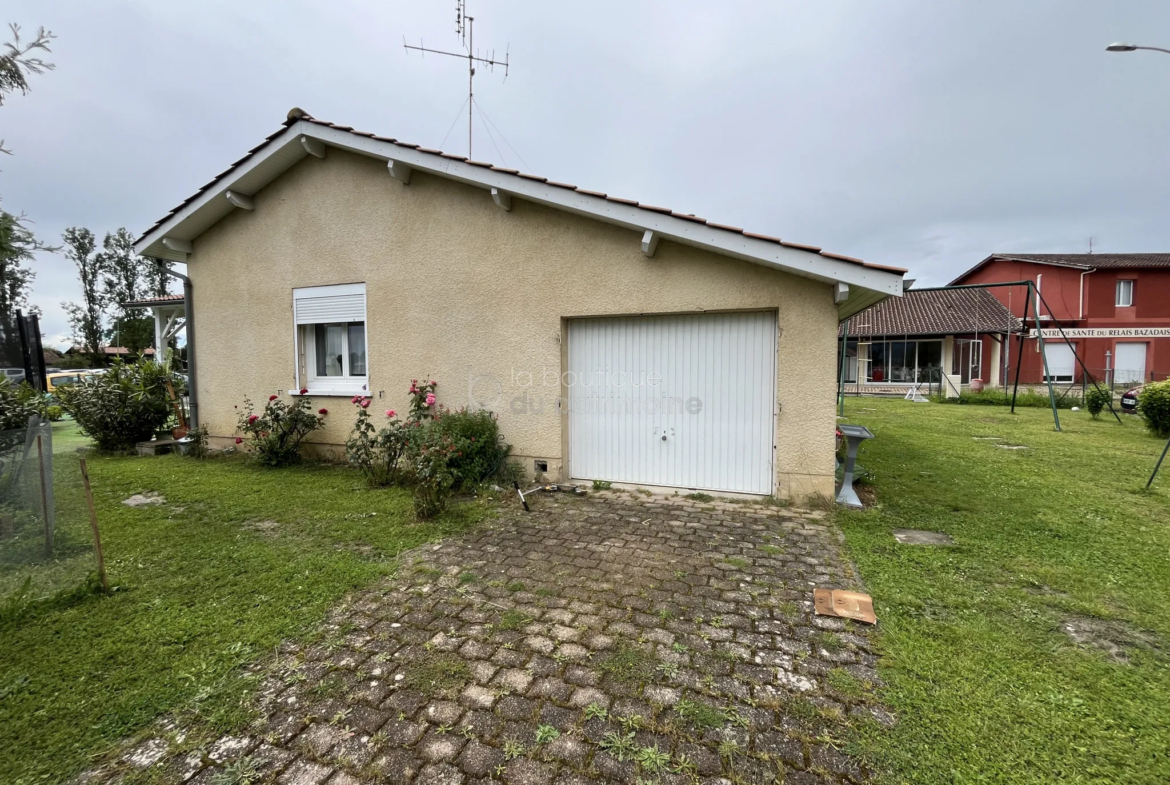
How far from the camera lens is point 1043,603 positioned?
322 centimetres

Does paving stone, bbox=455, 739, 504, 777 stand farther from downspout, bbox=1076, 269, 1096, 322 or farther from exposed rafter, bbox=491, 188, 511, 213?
downspout, bbox=1076, 269, 1096, 322

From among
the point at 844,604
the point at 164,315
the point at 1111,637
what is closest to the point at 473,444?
the point at 844,604

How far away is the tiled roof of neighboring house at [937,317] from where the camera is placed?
21.8m

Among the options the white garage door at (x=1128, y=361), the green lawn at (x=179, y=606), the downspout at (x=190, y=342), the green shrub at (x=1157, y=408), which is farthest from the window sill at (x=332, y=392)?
the white garage door at (x=1128, y=361)

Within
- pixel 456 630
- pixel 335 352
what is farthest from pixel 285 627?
pixel 335 352

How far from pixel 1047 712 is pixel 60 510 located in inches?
255

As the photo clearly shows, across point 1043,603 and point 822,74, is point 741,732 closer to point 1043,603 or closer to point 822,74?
point 1043,603

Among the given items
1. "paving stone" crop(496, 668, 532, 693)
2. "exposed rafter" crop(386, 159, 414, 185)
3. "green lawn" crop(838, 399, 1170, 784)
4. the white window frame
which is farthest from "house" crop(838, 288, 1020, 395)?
"paving stone" crop(496, 668, 532, 693)

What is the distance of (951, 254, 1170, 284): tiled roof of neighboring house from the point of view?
24.9 metres

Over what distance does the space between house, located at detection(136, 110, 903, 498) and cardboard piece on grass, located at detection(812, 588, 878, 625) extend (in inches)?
83.6

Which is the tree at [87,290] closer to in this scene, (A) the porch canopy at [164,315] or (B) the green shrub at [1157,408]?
(A) the porch canopy at [164,315]

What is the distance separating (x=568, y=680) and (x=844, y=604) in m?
2.03

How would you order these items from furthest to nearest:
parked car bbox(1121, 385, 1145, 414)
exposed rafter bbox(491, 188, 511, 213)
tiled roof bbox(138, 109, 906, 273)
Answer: parked car bbox(1121, 385, 1145, 414) → exposed rafter bbox(491, 188, 511, 213) → tiled roof bbox(138, 109, 906, 273)

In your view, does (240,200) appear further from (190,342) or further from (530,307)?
(530,307)
